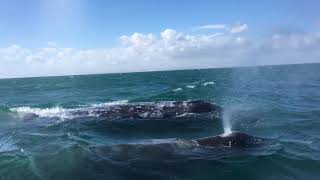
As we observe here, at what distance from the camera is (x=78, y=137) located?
2205 cm

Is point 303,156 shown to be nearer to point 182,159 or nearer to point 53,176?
point 182,159

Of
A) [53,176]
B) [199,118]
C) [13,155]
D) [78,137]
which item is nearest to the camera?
[53,176]

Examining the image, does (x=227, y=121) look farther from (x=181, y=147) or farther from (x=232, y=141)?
(x=181, y=147)

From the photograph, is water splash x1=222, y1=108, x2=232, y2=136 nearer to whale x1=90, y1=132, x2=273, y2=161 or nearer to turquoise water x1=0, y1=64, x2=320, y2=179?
turquoise water x1=0, y1=64, x2=320, y2=179

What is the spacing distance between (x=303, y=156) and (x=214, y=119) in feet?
31.9

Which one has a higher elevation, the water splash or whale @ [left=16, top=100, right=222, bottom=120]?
whale @ [left=16, top=100, right=222, bottom=120]

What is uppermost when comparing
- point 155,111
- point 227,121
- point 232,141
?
point 155,111

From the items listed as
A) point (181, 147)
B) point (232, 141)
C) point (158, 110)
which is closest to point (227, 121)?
point (158, 110)

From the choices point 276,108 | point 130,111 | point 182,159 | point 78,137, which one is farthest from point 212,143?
point 276,108

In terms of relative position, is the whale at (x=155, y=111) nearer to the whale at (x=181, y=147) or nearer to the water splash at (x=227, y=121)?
the water splash at (x=227, y=121)

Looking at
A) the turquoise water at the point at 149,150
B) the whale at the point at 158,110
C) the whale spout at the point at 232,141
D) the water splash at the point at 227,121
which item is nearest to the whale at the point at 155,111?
the whale at the point at 158,110

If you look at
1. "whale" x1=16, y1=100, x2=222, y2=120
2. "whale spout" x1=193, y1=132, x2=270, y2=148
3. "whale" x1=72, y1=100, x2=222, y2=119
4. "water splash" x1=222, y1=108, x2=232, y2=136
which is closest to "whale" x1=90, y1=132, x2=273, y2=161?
"whale spout" x1=193, y1=132, x2=270, y2=148

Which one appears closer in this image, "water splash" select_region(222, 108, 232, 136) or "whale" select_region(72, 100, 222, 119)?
"water splash" select_region(222, 108, 232, 136)

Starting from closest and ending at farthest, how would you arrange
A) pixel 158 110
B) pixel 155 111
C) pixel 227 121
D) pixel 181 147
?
pixel 181 147, pixel 227 121, pixel 155 111, pixel 158 110
